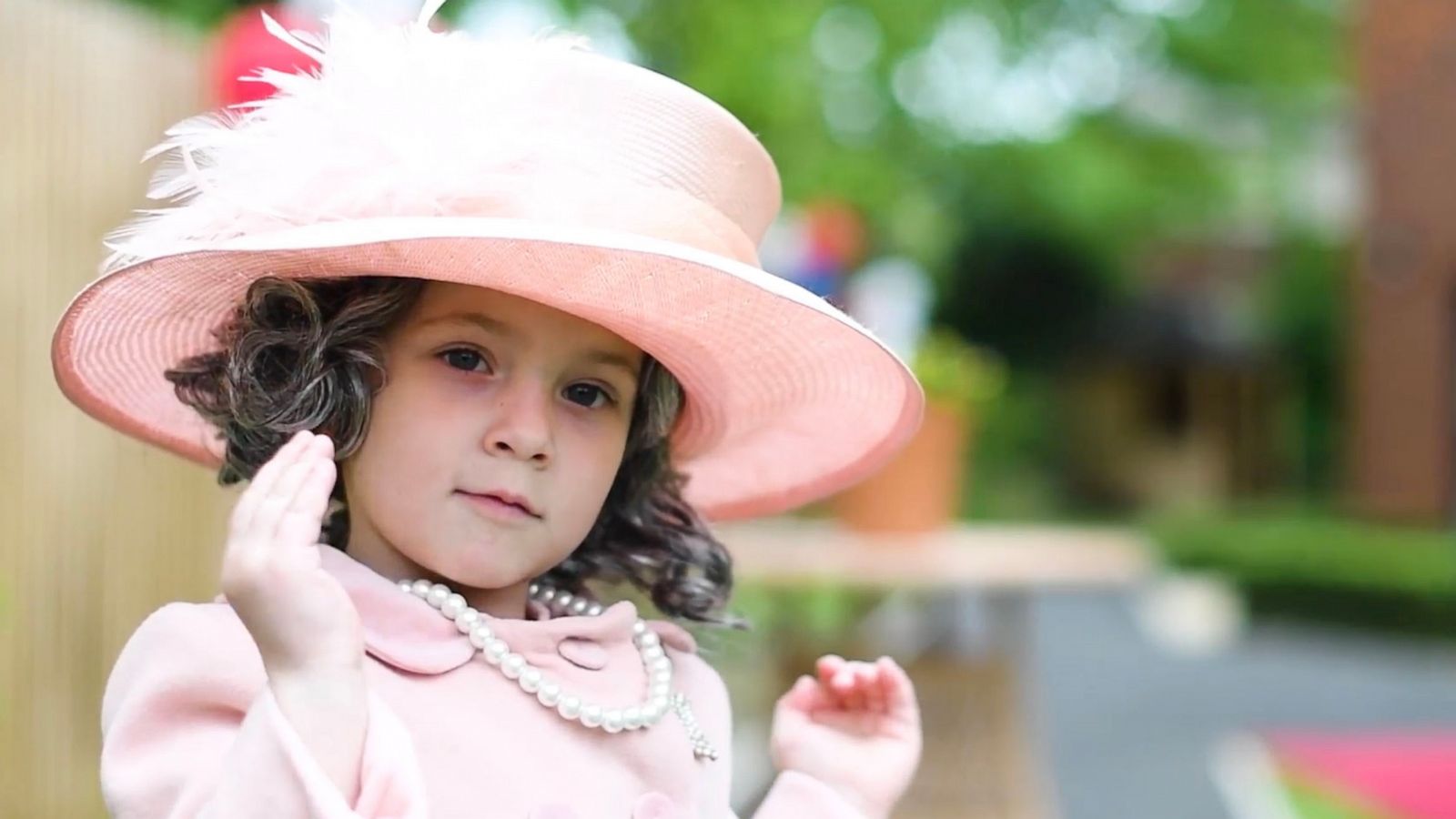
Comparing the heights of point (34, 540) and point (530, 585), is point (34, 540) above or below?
above

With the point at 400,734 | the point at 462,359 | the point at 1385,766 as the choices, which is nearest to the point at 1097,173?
the point at 1385,766

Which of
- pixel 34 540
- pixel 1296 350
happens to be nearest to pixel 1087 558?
pixel 34 540

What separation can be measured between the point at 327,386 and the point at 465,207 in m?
0.21

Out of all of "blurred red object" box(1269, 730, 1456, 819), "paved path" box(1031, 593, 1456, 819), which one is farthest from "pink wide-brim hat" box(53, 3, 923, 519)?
"blurred red object" box(1269, 730, 1456, 819)

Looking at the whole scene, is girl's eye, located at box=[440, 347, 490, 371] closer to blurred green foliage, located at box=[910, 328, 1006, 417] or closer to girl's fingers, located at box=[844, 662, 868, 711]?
girl's fingers, located at box=[844, 662, 868, 711]

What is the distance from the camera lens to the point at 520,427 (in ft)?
4.87

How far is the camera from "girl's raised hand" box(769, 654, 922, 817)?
175 centimetres

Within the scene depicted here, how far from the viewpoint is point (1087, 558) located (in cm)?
452

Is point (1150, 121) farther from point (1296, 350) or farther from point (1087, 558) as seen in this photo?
point (1087, 558)

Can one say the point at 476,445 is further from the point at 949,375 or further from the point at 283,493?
the point at 949,375

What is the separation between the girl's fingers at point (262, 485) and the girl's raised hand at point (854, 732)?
660 millimetres

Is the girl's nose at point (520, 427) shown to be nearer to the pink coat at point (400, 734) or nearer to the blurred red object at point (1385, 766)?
the pink coat at point (400, 734)

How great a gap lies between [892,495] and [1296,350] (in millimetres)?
18013

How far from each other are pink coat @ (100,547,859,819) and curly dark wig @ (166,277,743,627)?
14 centimetres
